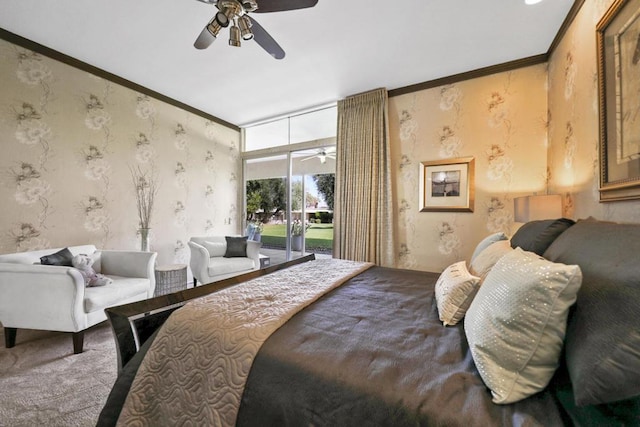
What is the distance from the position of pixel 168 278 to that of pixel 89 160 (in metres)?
1.64

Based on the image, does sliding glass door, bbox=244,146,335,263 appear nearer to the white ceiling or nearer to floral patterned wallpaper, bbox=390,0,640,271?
the white ceiling

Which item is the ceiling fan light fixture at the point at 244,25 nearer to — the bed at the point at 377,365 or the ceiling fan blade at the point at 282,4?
the ceiling fan blade at the point at 282,4

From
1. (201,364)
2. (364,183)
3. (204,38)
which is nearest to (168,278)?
(201,364)

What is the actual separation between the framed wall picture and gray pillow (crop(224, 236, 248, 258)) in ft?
11.6

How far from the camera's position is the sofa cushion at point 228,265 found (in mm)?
3123

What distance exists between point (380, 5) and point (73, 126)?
335cm

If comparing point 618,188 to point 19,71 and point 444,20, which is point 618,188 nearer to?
point 444,20

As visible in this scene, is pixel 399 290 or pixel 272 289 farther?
pixel 399 290

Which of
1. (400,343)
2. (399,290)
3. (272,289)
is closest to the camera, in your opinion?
(400,343)

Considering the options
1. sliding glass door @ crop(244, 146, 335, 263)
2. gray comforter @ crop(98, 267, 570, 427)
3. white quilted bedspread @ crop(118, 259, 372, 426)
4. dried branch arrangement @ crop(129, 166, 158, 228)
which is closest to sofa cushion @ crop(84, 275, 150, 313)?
dried branch arrangement @ crop(129, 166, 158, 228)

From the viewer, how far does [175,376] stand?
3.13ft

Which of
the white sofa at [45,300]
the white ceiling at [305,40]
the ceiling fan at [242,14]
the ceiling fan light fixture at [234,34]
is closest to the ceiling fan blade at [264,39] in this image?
the ceiling fan at [242,14]

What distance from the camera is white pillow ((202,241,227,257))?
360cm

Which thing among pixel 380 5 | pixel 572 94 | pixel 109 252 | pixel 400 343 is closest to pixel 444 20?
pixel 380 5
